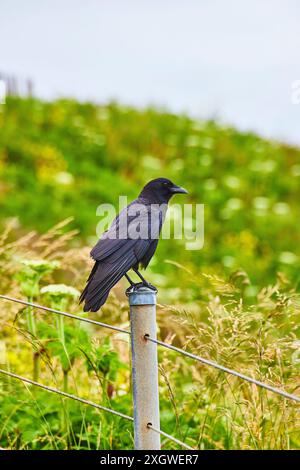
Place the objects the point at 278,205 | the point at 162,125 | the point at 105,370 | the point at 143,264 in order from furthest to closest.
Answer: the point at 162,125 < the point at 278,205 < the point at 105,370 < the point at 143,264

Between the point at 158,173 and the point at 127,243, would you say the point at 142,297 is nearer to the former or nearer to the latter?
the point at 127,243

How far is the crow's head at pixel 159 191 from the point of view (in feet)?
9.57

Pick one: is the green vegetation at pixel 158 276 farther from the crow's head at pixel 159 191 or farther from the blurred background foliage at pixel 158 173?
the crow's head at pixel 159 191

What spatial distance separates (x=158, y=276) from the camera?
24.2 feet

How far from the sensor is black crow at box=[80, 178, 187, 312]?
2449 mm

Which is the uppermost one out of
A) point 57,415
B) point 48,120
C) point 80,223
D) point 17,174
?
point 48,120

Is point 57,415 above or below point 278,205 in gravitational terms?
below

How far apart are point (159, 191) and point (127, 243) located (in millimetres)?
398

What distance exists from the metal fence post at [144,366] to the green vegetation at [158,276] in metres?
0.26

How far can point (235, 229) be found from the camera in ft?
32.8

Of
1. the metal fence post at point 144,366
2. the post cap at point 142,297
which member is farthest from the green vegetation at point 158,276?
the post cap at point 142,297
